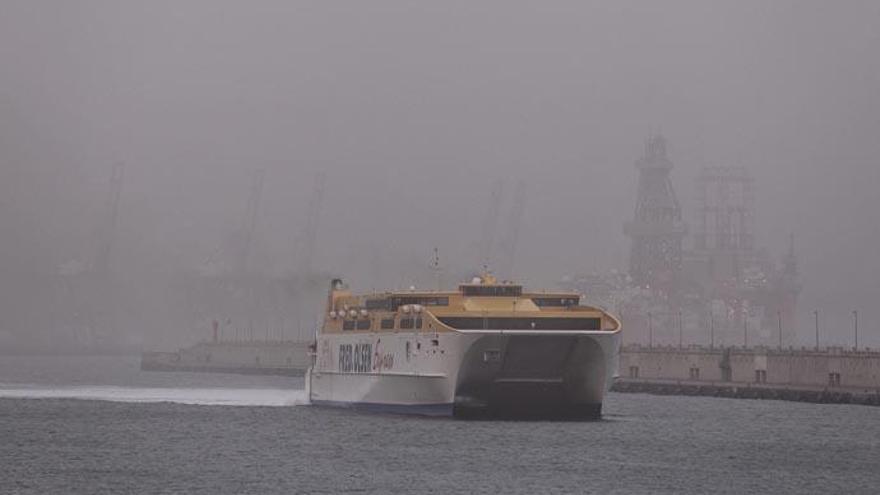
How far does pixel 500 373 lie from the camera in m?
95.2

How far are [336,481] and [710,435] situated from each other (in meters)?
32.1

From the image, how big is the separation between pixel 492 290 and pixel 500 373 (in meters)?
6.18

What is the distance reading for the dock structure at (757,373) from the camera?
132 meters

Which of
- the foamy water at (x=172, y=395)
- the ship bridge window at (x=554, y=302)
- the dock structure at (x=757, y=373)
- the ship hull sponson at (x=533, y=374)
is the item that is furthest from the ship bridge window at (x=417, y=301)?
the dock structure at (x=757, y=373)

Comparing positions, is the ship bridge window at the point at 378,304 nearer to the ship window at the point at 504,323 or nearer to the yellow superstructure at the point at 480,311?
the yellow superstructure at the point at 480,311

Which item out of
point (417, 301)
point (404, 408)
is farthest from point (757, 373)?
point (404, 408)

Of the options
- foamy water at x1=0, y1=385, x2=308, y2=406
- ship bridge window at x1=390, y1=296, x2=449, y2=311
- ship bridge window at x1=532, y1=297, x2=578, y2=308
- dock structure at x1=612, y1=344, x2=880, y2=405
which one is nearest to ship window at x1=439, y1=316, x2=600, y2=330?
ship bridge window at x1=532, y1=297, x2=578, y2=308

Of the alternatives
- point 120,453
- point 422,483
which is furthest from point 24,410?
point 422,483

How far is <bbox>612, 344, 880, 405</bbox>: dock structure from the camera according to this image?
132 metres

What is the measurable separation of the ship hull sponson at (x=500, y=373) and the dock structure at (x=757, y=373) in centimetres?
3522

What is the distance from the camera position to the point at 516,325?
95375 mm

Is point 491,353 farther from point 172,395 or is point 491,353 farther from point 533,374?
point 172,395

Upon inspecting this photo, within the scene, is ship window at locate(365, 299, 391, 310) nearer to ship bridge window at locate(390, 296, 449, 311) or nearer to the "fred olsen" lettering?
ship bridge window at locate(390, 296, 449, 311)

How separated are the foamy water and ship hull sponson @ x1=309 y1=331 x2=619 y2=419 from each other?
98.7ft
